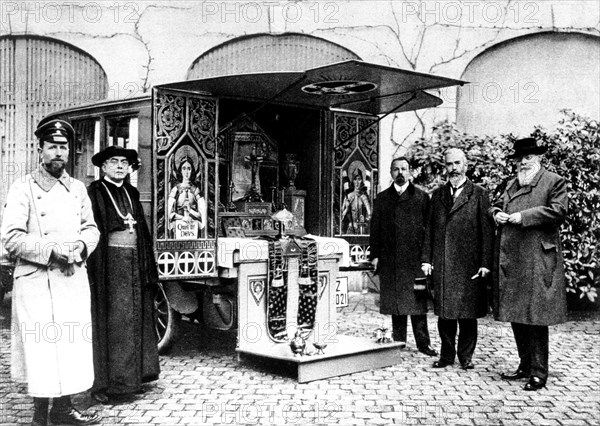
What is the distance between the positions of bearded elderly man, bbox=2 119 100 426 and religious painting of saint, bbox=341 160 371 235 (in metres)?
3.89

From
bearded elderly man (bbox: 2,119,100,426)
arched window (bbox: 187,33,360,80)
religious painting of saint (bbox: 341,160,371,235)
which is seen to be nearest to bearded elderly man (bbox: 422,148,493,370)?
religious painting of saint (bbox: 341,160,371,235)

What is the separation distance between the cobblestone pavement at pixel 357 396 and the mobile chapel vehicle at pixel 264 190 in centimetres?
32

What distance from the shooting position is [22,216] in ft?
15.0

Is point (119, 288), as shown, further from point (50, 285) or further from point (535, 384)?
point (535, 384)

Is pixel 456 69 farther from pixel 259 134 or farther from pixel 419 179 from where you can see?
pixel 259 134

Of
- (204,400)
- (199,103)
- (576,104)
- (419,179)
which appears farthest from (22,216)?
(576,104)

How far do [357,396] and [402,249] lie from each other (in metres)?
2.08

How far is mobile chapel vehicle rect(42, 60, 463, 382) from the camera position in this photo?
21.2 feet

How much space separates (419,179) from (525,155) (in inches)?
138

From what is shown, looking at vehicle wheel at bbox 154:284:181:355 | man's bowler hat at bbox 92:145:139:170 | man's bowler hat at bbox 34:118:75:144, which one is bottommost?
vehicle wheel at bbox 154:284:181:355

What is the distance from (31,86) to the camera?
1156cm

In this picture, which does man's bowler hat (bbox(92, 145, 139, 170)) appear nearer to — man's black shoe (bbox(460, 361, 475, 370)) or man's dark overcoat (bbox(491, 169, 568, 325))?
man's dark overcoat (bbox(491, 169, 568, 325))

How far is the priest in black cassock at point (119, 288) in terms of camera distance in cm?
530

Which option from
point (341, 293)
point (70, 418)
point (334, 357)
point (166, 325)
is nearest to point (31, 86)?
point (166, 325)
